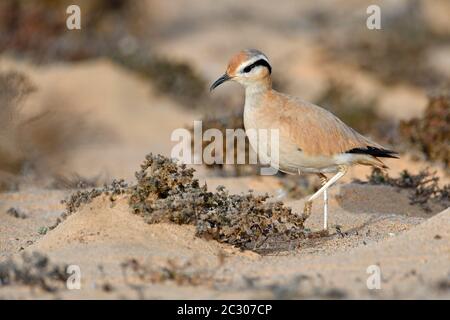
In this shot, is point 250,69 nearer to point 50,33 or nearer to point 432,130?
point 432,130

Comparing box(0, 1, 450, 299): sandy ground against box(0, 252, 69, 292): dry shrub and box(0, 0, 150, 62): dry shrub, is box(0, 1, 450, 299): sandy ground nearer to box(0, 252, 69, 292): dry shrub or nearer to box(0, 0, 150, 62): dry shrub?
box(0, 252, 69, 292): dry shrub

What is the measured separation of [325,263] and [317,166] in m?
1.79

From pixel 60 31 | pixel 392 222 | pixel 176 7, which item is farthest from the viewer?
pixel 176 7

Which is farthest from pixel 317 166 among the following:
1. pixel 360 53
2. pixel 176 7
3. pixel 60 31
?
pixel 176 7

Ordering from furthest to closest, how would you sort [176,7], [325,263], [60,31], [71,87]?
[176,7]
[60,31]
[71,87]
[325,263]

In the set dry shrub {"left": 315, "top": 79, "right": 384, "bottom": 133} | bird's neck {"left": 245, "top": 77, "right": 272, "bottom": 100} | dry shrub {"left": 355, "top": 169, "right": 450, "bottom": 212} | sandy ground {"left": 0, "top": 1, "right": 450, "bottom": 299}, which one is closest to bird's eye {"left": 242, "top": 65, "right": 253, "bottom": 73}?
bird's neck {"left": 245, "top": 77, "right": 272, "bottom": 100}

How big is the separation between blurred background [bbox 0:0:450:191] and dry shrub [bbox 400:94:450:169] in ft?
0.06

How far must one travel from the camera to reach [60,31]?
18719 millimetres

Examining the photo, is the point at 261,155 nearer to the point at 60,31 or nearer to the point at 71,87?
the point at 71,87

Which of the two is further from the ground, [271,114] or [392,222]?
[271,114]

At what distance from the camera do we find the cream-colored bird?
7.21 metres

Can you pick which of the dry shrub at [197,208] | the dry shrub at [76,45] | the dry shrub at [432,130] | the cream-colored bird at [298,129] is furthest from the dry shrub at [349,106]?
the dry shrub at [197,208]
